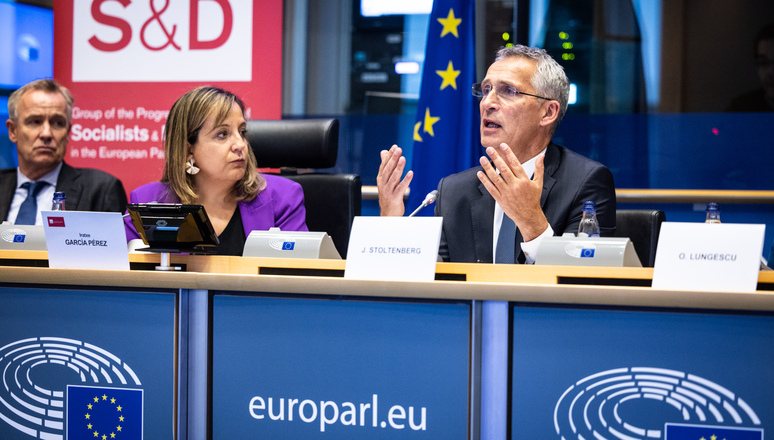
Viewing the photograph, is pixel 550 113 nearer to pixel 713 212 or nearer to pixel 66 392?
pixel 713 212

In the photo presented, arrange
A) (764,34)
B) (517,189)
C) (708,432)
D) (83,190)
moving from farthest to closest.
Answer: (764,34), (83,190), (517,189), (708,432)

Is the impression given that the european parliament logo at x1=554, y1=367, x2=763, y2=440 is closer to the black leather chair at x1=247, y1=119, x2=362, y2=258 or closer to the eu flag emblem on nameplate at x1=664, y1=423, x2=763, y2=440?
the eu flag emblem on nameplate at x1=664, y1=423, x2=763, y2=440

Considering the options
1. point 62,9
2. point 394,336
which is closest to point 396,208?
point 394,336

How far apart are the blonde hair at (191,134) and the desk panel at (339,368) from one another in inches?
37.3

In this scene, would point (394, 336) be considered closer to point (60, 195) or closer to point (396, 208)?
point (396, 208)

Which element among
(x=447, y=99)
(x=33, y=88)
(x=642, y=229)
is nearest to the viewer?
(x=642, y=229)

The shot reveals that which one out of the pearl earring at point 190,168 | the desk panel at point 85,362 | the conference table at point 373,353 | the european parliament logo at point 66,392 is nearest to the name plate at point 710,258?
the conference table at point 373,353

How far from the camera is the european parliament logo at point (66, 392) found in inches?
57.8

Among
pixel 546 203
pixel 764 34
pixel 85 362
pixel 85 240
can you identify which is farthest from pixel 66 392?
pixel 764 34

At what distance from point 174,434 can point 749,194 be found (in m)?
3.10

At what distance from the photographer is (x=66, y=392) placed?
150 centimetres

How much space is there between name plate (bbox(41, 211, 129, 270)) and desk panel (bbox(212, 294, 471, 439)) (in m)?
0.27

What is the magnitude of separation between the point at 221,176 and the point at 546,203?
3.38 feet

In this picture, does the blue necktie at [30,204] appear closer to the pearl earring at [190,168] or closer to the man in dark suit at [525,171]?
the pearl earring at [190,168]
